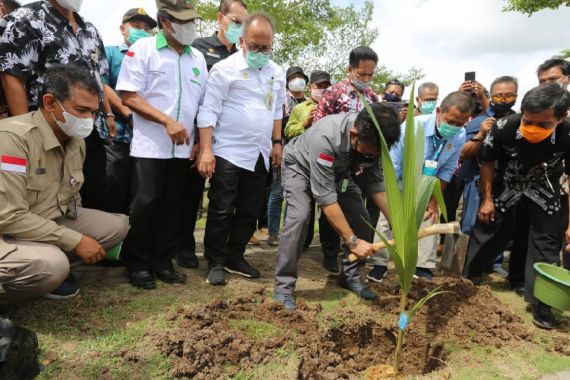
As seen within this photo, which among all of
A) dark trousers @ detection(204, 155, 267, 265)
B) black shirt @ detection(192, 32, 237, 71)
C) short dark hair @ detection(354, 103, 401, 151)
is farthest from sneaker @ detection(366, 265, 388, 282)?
black shirt @ detection(192, 32, 237, 71)

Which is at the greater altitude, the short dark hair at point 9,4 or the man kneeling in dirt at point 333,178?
the short dark hair at point 9,4

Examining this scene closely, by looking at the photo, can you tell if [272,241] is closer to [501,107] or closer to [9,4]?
[501,107]

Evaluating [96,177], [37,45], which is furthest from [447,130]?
[37,45]

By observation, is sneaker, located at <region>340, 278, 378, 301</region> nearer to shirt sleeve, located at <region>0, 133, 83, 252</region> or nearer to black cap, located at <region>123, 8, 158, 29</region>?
shirt sleeve, located at <region>0, 133, 83, 252</region>

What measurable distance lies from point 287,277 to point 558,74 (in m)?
3.36

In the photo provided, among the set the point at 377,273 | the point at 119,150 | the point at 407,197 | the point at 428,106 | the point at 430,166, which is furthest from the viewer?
the point at 428,106

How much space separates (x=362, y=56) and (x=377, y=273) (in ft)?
6.29

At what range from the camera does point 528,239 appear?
357cm

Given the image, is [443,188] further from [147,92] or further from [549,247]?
[147,92]

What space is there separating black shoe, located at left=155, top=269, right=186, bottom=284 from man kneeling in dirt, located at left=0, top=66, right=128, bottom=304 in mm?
669

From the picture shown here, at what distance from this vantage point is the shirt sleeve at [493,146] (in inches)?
133

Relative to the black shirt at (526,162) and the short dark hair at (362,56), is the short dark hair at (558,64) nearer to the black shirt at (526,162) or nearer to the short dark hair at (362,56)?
the black shirt at (526,162)

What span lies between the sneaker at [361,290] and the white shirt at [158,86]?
165cm

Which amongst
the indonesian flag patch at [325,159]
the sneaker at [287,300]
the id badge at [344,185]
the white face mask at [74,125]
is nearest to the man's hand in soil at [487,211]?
the id badge at [344,185]
